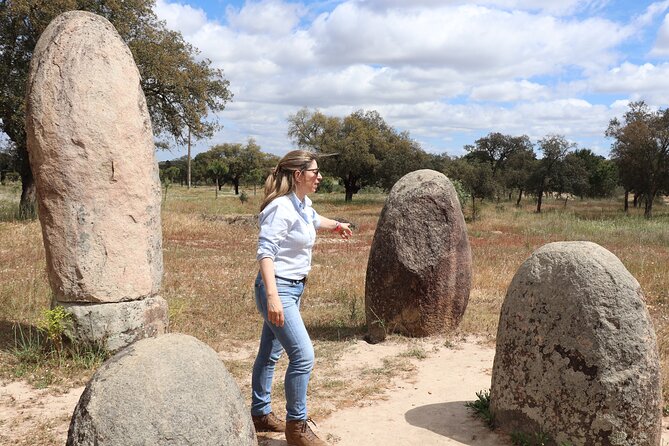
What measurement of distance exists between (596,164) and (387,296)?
198 ft

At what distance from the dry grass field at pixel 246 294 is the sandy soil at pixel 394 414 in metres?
0.22

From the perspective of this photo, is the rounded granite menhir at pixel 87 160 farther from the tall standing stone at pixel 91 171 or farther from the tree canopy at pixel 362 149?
the tree canopy at pixel 362 149

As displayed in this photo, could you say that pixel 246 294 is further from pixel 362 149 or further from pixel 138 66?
pixel 362 149

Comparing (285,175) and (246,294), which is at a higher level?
(285,175)

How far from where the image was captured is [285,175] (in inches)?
165

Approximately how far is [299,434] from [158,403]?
184cm

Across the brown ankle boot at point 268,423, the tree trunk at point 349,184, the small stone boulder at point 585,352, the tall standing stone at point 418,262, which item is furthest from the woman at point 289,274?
the tree trunk at point 349,184

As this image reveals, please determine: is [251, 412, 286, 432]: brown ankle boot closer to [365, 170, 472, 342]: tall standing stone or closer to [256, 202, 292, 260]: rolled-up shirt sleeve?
[256, 202, 292, 260]: rolled-up shirt sleeve

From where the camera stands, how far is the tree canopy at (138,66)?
17.5 m

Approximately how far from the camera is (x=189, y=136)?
75.5ft

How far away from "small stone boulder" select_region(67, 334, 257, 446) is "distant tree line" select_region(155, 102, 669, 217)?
20916 millimetres

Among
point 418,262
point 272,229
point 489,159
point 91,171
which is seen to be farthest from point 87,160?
point 489,159

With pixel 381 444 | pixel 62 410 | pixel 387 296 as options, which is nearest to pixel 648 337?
pixel 381 444

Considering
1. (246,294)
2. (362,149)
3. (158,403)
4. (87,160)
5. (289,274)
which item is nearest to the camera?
(158,403)
